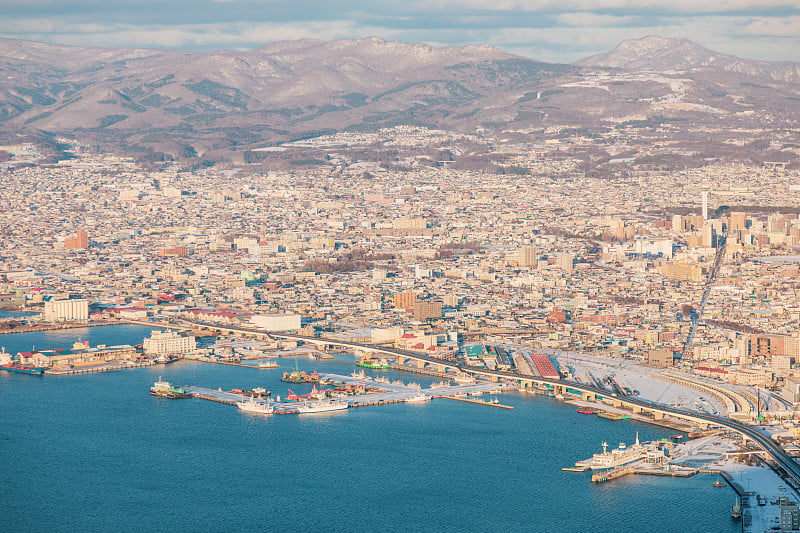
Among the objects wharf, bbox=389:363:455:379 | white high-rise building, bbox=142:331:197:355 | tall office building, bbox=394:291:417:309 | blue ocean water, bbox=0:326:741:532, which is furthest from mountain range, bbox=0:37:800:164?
blue ocean water, bbox=0:326:741:532

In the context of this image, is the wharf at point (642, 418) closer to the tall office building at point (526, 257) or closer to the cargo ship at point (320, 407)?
the cargo ship at point (320, 407)

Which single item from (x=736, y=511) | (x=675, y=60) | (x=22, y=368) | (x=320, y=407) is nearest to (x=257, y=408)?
(x=320, y=407)

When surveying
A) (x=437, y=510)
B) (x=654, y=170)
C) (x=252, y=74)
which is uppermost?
(x=252, y=74)

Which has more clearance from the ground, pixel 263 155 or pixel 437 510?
pixel 263 155

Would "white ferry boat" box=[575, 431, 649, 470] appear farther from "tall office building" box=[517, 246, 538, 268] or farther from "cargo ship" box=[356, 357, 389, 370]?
"tall office building" box=[517, 246, 538, 268]

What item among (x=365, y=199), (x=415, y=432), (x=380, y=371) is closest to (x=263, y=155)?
(x=365, y=199)

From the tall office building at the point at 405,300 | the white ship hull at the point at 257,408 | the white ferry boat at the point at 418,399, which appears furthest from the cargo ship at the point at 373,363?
the tall office building at the point at 405,300

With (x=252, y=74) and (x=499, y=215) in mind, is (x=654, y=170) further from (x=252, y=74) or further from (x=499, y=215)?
(x=252, y=74)
